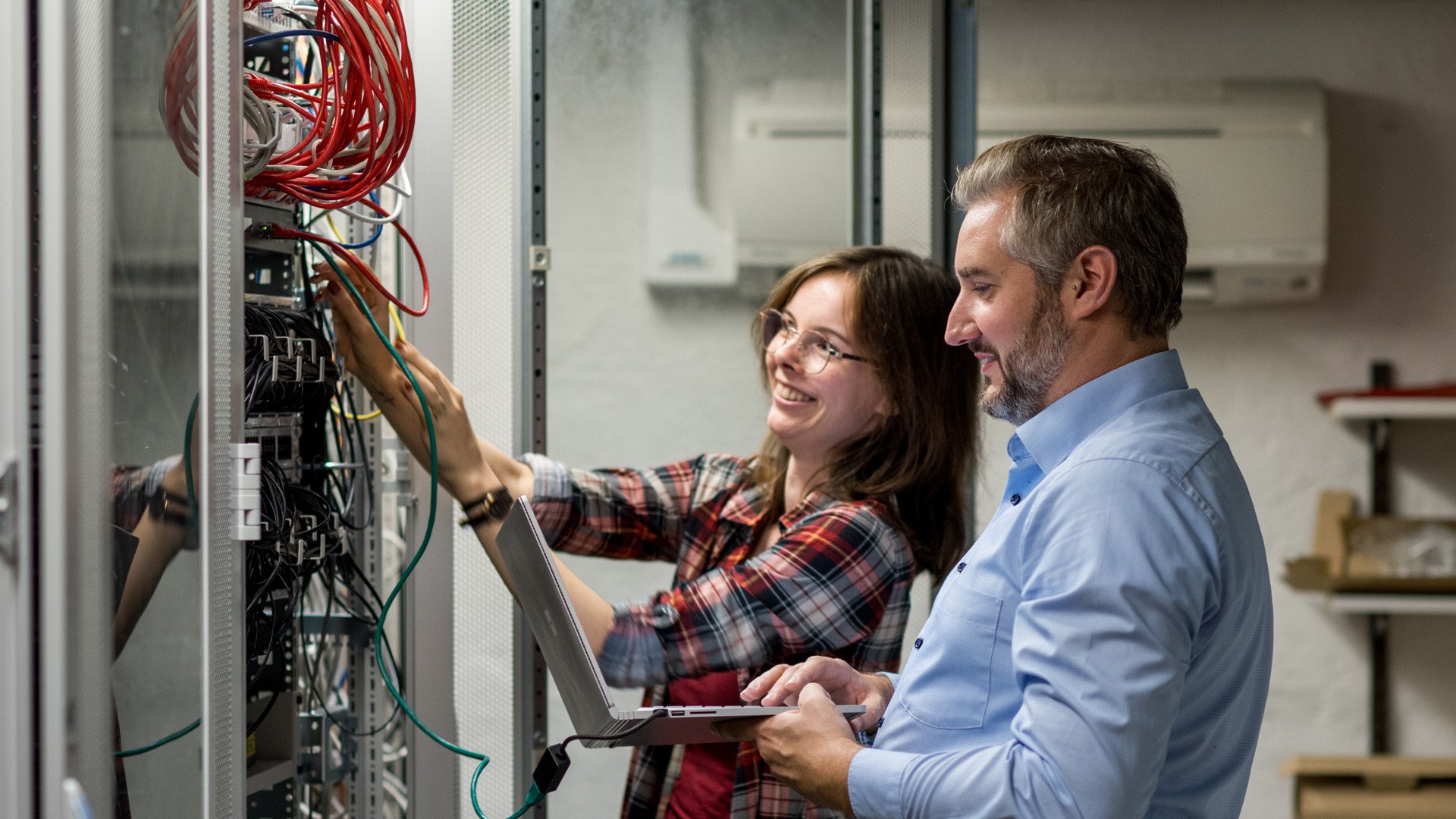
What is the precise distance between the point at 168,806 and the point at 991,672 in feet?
2.37

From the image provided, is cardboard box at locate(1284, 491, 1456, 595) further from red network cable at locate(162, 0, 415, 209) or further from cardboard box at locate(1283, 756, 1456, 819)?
red network cable at locate(162, 0, 415, 209)

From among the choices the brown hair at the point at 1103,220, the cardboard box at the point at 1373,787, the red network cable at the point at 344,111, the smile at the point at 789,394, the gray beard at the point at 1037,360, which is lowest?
the cardboard box at the point at 1373,787

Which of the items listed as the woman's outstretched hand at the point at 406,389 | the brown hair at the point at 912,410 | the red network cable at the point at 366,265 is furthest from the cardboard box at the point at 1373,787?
the red network cable at the point at 366,265

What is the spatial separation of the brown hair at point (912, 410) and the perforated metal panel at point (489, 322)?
1.47 feet

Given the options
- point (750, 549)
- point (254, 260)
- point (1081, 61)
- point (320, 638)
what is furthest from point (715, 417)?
point (1081, 61)

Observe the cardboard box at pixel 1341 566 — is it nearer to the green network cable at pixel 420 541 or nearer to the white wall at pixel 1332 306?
the white wall at pixel 1332 306

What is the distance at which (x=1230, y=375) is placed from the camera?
300 cm

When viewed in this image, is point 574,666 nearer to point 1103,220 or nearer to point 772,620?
point 772,620

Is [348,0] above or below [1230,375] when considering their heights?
above

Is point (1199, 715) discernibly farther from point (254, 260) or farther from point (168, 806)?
point (254, 260)

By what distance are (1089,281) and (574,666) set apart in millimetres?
662

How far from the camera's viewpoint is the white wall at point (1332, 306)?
2.97 metres

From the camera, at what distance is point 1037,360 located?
3.50ft

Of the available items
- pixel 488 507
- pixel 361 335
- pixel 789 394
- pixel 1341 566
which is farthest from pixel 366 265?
pixel 1341 566
